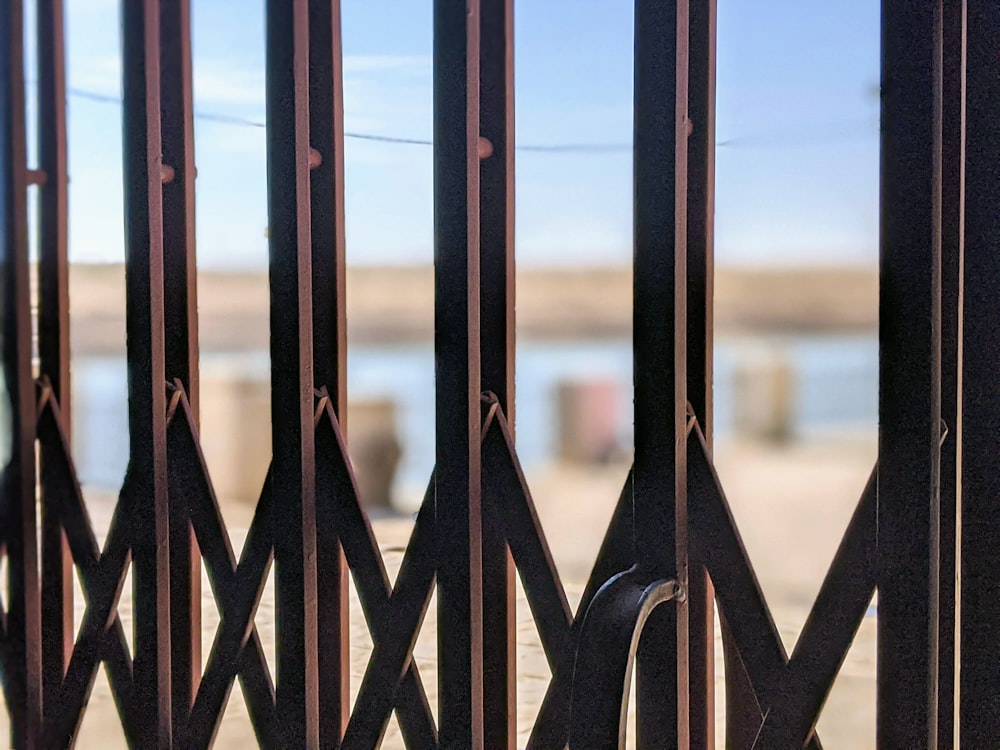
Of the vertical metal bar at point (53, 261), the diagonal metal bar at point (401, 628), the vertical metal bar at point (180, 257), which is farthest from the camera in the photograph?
the vertical metal bar at point (53, 261)

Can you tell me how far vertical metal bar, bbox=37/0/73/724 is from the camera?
161 cm

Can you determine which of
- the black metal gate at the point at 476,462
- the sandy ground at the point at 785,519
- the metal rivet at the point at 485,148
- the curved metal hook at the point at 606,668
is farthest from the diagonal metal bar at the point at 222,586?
the curved metal hook at the point at 606,668

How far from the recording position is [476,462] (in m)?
1.21

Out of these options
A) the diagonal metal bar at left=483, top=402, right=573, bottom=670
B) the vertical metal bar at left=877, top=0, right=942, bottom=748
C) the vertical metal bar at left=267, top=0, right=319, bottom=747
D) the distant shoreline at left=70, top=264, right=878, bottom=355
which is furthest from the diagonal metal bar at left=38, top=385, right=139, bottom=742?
the vertical metal bar at left=877, top=0, right=942, bottom=748

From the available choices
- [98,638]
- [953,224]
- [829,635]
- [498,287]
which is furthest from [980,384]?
[98,638]

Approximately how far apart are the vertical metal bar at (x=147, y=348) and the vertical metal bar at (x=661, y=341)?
2.50ft

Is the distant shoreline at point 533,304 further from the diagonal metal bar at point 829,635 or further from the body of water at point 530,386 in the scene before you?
the diagonal metal bar at point 829,635

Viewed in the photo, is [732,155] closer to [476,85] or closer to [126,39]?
[476,85]

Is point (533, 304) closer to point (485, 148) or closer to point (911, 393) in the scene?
point (485, 148)

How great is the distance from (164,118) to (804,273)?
0.98 metres

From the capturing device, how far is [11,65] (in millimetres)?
1592

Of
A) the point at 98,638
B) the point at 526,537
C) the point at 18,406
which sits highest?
the point at 18,406

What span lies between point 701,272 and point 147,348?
2.69 feet

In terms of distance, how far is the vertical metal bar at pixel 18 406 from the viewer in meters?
1.58
